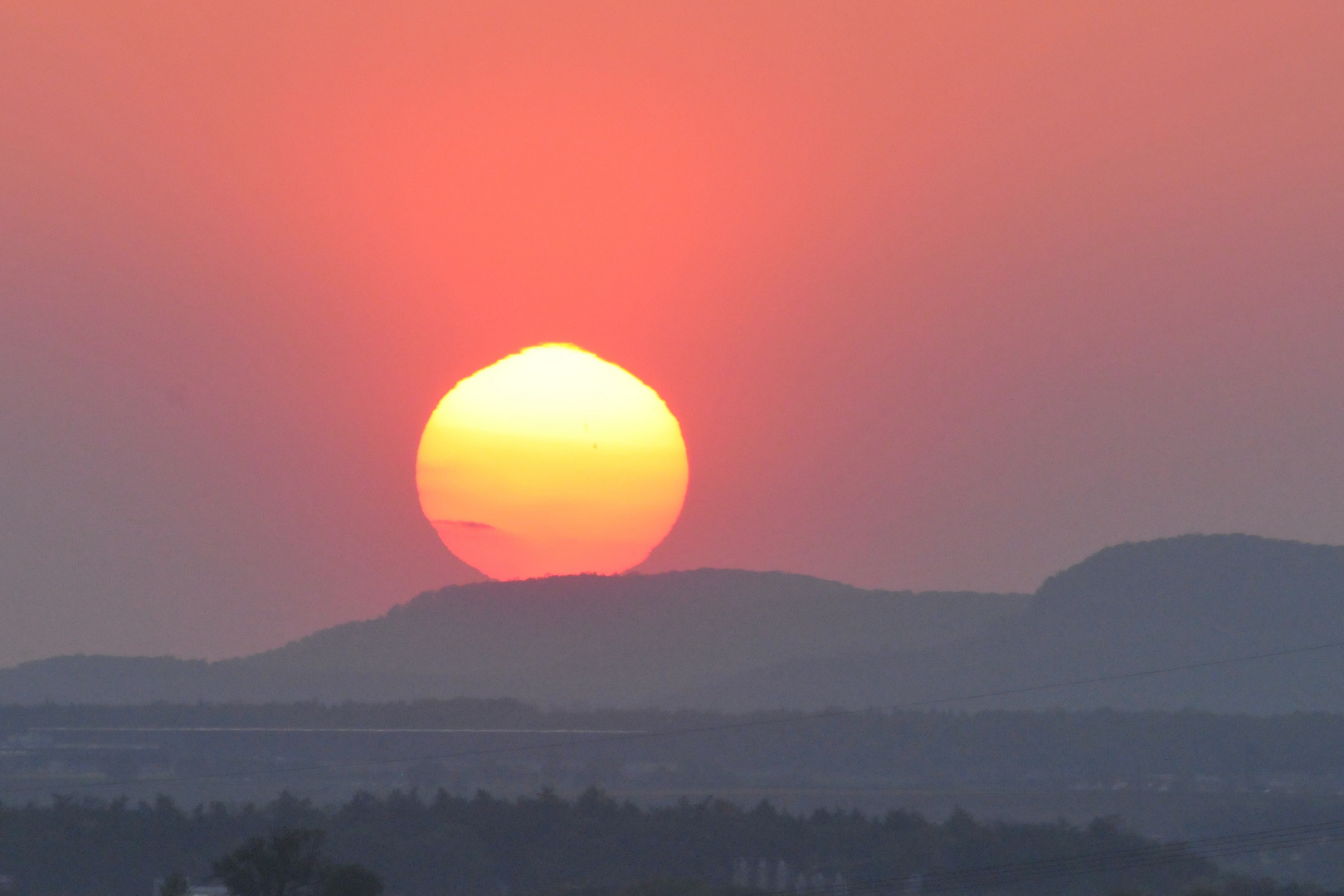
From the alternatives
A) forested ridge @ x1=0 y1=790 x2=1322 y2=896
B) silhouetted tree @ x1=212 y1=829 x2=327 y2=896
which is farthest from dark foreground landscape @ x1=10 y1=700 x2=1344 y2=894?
silhouetted tree @ x1=212 y1=829 x2=327 y2=896

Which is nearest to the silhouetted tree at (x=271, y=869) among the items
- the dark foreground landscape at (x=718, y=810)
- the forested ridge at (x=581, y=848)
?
the dark foreground landscape at (x=718, y=810)

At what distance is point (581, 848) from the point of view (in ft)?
297

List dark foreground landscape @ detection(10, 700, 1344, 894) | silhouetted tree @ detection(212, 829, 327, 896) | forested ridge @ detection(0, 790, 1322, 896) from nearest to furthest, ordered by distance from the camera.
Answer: silhouetted tree @ detection(212, 829, 327, 896), forested ridge @ detection(0, 790, 1322, 896), dark foreground landscape @ detection(10, 700, 1344, 894)

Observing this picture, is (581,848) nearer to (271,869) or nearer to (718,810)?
(718,810)

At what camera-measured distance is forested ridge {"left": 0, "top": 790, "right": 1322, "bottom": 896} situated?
80750 millimetres

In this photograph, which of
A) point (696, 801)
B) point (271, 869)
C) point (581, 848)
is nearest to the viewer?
point (271, 869)

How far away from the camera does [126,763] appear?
163750 millimetres

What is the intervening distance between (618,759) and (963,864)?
289ft

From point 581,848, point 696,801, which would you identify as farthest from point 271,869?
point 696,801

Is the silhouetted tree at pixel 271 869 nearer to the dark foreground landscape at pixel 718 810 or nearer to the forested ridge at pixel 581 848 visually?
the dark foreground landscape at pixel 718 810

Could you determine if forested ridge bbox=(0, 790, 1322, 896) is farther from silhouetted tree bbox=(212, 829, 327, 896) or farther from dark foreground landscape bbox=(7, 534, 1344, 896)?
silhouetted tree bbox=(212, 829, 327, 896)

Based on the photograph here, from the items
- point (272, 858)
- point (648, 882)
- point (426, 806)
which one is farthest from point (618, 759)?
point (272, 858)

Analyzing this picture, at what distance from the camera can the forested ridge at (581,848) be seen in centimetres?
8075

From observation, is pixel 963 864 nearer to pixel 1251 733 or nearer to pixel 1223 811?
pixel 1223 811
